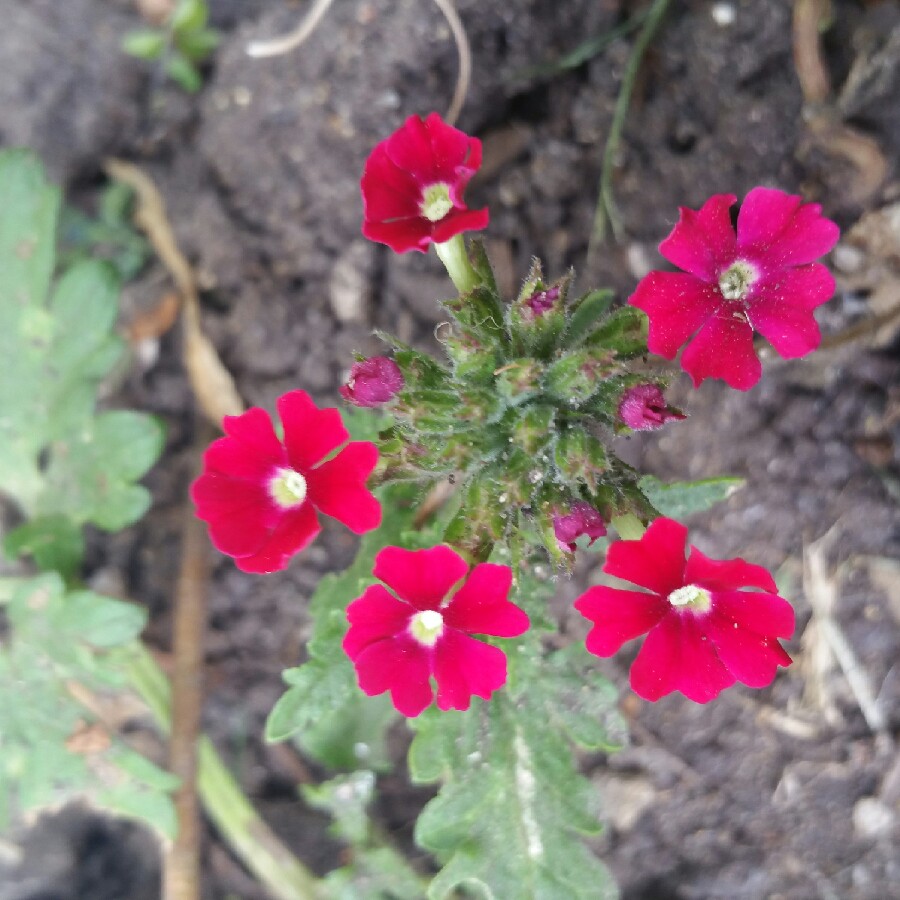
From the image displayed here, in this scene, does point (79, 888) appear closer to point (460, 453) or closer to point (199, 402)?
point (199, 402)

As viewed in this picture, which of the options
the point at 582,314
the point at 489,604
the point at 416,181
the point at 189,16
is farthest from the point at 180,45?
the point at 489,604

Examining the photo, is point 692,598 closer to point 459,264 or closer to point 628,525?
point 628,525

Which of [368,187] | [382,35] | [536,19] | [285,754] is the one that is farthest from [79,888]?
[536,19]

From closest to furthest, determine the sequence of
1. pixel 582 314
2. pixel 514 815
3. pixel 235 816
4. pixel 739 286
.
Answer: pixel 739 286, pixel 582 314, pixel 514 815, pixel 235 816

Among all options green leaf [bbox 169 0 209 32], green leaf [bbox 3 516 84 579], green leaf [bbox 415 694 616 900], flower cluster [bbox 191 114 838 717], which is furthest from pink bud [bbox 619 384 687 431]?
green leaf [bbox 169 0 209 32]

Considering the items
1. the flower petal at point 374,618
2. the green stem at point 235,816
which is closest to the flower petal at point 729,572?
the flower petal at point 374,618
